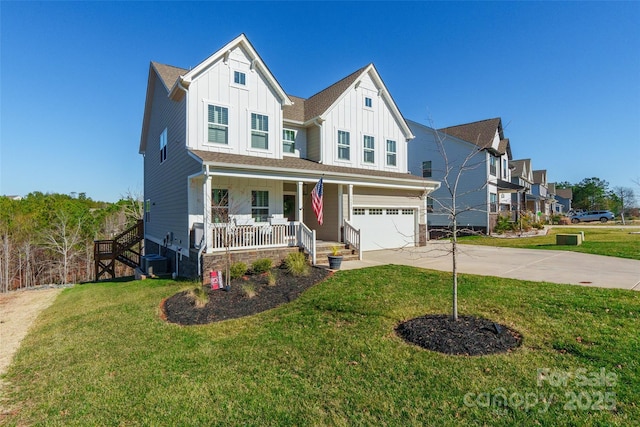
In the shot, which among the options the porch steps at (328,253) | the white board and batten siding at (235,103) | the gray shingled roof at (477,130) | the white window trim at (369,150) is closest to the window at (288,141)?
the white board and batten siding at (235,103)

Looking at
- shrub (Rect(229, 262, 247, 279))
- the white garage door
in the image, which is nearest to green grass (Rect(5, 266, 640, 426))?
shrub (Rect(229, 262, 247, 279))

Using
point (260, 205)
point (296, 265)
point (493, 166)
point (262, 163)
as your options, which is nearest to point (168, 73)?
point (262, 163)

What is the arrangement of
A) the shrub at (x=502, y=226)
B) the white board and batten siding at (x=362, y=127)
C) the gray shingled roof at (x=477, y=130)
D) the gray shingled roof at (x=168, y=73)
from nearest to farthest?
the gray shingled roof at (x=168, y=73) < the white board and batten siding at (x=362, y=127) < the shrub at (x=502, y=226) < the gray shingled roof at (x=477, y=130)

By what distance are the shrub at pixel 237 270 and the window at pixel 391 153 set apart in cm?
1103

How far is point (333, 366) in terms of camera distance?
455cm

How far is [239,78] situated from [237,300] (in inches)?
382

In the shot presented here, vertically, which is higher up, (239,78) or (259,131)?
(239,78)

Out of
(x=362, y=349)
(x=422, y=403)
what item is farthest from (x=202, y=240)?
(x=422, y=403)

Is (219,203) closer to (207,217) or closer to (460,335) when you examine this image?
(207,217)

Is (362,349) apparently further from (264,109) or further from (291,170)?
(264,109)

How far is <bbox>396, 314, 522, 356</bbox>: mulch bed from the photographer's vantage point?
4.75 meters

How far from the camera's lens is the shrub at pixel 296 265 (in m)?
10.4

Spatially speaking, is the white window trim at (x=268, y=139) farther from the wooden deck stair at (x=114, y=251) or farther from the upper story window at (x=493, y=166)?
the upper story window at (x=493, y=166)

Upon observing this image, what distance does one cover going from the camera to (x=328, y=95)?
1723 cm
